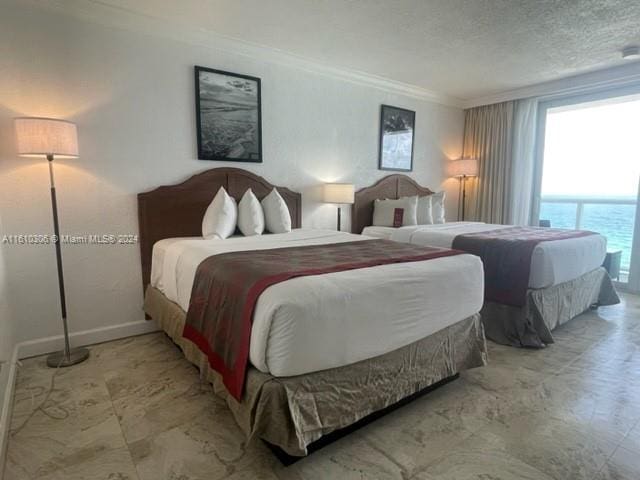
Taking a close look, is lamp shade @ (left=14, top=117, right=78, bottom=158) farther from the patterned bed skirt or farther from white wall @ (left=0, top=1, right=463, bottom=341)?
the patterned bed skirt

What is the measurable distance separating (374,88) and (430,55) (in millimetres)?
940

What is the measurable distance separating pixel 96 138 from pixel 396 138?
3414 mm

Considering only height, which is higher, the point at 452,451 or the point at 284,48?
the point at 284,48

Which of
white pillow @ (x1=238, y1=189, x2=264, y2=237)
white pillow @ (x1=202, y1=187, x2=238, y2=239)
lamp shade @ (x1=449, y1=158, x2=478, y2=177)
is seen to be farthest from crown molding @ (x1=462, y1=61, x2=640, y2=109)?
white pillow @ (x1=202, y1=187, x2=238, y2=239)

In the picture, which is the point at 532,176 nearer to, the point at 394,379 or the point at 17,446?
the point at 394,379

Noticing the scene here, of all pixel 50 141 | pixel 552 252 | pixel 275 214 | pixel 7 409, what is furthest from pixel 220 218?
pixel 552 252

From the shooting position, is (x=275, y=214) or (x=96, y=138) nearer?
(x=96, y=138)

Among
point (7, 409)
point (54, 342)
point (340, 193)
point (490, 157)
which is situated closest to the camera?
point (7, 409)

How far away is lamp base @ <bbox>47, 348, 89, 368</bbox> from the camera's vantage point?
2381 mm

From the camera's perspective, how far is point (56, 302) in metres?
2.61

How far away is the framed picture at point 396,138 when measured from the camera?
4.51 m

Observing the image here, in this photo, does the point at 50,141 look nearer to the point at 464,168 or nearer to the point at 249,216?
the point at 249,216

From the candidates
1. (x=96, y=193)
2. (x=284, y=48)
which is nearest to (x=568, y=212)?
(x=284, y=48)

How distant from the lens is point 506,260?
2.88 m
